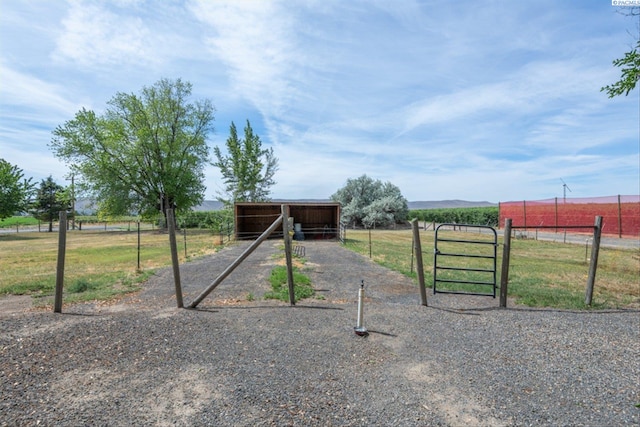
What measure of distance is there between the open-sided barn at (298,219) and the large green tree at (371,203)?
17.7 metres

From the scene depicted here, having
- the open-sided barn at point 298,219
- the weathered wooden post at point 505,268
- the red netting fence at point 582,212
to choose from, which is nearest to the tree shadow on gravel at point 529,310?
the weathered wooden post at point 505,268

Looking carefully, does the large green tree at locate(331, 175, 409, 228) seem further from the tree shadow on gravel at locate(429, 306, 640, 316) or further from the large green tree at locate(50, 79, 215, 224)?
the tree shadow on gravel at locate(429, 306, 640, 316)

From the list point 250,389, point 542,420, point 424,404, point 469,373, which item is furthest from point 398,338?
point 250,389

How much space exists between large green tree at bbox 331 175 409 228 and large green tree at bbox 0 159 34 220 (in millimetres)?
40018

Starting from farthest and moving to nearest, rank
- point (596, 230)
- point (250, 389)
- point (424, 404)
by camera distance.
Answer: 1. point (596, 230)
2. point (250, 389)
3. point (424, 404)

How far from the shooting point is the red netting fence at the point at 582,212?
29.1 metres

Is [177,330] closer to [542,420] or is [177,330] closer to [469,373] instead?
[469,373]

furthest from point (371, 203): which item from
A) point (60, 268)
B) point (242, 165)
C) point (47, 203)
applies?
point (47, 203)

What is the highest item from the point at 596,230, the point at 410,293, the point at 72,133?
the point at 72,133

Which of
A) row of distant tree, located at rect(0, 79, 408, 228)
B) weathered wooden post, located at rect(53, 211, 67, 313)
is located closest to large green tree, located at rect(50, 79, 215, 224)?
row of distant tree, located at rect(0, 79, 408, 228)

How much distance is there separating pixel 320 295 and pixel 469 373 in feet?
13.4

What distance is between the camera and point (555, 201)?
35.9 m

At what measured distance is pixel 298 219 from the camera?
2667 cm

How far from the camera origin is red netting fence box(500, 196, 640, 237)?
2908 centimetres
